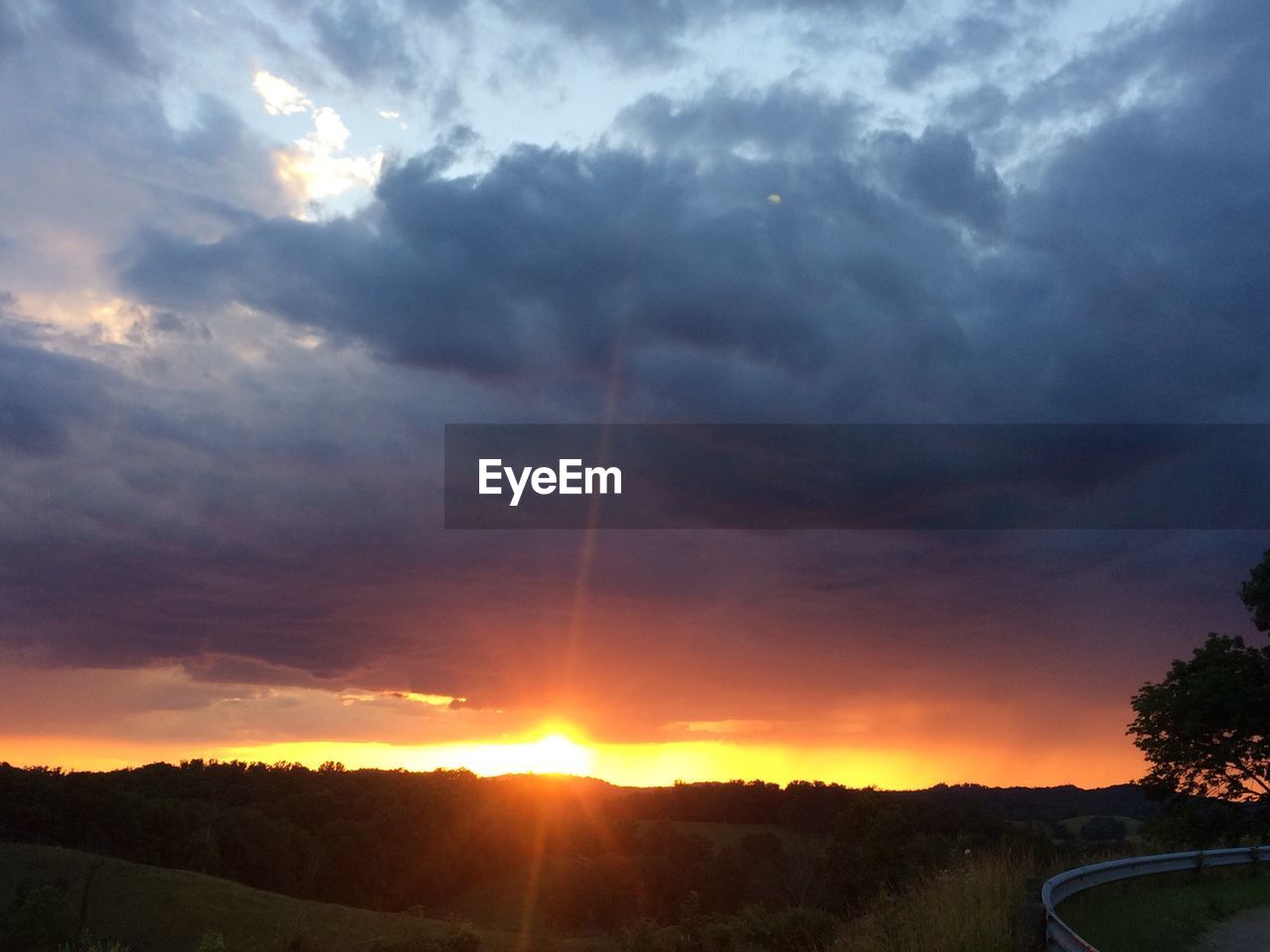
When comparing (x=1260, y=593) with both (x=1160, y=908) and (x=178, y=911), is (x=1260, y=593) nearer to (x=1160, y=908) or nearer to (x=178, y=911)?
(x=1160, y=908)

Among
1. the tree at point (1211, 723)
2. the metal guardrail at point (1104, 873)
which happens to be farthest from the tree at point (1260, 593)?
the metal guardrail at point (1104, 873)

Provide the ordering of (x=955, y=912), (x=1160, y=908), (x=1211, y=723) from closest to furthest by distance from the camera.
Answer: (x=955, y=912) < (x=1160, y=908) < (x=1211, y=723)

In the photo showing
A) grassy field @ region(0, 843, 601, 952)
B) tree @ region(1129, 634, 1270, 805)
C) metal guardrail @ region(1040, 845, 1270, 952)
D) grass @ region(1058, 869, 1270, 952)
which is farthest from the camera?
grassy field @ region(0, 843, 601, 952)

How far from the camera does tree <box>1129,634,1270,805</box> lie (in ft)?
133

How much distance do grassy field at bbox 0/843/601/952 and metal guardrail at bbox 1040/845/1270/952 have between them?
289 feet

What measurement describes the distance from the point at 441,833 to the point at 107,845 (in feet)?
140

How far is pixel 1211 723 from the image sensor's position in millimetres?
41094

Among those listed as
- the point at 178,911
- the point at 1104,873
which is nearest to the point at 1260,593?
the point at 1104,873

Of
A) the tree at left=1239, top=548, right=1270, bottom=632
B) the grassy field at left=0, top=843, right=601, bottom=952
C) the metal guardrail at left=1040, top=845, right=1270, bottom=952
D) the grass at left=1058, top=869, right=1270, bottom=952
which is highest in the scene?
the tree at left=1239, top=548, right=1270, bottom=632

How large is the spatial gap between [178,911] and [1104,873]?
10801 cm

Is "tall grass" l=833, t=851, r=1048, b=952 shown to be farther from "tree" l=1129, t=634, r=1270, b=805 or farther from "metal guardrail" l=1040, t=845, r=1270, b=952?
"tree" l=1129, t=634, r=1270, b=805

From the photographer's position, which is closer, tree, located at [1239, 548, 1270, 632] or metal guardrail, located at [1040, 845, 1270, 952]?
metal guardrail, located at [1040, 845, 1270, 952]

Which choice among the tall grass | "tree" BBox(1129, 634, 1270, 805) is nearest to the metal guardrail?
the tall grass

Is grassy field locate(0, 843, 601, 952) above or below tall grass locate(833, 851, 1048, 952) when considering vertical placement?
below
